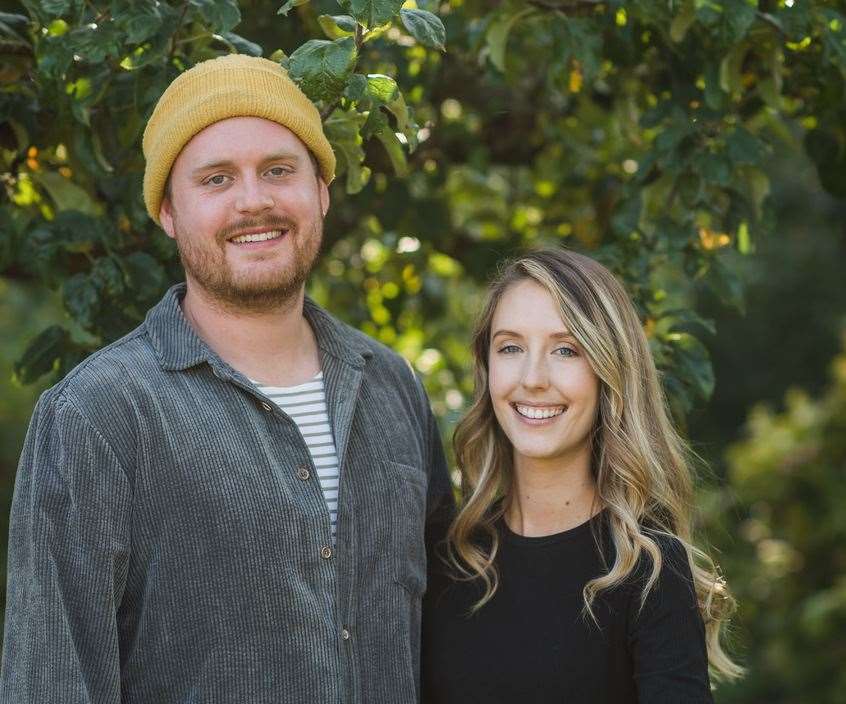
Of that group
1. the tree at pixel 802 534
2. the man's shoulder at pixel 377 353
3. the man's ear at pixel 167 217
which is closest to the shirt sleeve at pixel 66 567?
the man's ear at pixel 167 217

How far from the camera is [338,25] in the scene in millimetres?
2238

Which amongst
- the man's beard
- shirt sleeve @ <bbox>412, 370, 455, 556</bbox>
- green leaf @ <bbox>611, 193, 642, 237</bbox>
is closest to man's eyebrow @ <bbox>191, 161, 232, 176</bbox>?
the man's beard

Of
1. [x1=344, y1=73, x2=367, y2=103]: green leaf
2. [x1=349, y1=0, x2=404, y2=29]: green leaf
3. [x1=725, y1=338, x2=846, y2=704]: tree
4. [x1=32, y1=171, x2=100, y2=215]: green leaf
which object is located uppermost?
[x1=349, y1=0, x2=404, y2=29]: green leaf

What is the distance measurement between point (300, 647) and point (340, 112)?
42.8 inches

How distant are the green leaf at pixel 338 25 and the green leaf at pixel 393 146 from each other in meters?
0.20

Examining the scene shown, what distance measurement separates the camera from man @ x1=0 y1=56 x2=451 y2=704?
1.99 metres

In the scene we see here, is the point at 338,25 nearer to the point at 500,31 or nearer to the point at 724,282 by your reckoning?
the point at 500,31

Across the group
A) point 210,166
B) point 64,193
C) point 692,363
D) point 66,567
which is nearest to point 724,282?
point 692,363

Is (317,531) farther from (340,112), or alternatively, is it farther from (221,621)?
(340,112)

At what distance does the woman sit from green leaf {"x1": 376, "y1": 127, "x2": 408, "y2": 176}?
346 millimetres

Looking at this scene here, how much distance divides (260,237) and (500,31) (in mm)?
975

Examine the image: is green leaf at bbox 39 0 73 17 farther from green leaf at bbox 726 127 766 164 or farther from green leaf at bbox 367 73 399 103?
green leaf at bbox 726 127 766 164

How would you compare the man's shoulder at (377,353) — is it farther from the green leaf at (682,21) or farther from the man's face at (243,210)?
the green leaf at (682,21)

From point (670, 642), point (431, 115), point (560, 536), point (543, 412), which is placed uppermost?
point (431, 115)
